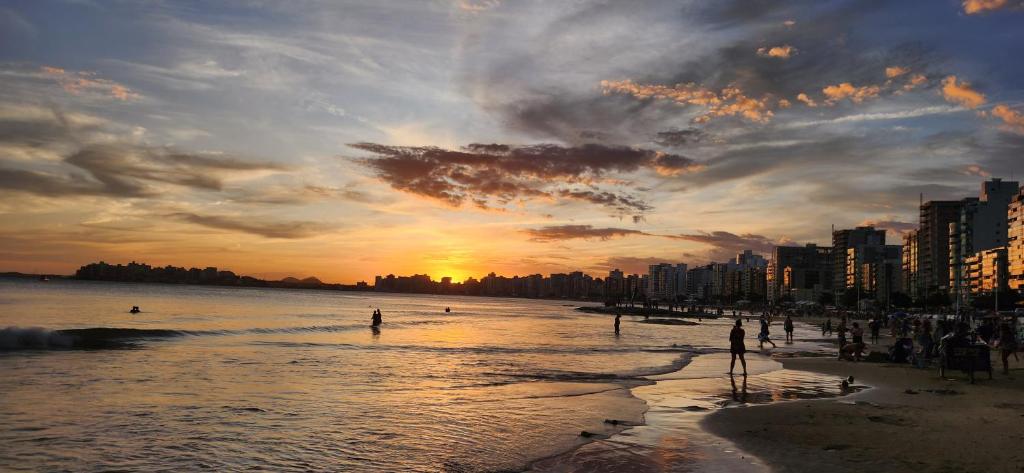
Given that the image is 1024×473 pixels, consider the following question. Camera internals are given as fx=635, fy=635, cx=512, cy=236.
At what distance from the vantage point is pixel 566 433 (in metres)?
13.8

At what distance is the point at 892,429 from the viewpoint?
13102 millimetres

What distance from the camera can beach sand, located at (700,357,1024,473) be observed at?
10461mm

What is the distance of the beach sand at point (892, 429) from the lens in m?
10.5

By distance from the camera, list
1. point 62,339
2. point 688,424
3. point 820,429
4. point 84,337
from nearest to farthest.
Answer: point 820,429
point 688,424
point 62,339
point 84,337

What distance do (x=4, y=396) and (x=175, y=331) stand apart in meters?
32.6

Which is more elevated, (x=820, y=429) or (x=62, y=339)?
(x=820, y=429)

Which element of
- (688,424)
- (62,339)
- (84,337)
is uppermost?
(688,424)

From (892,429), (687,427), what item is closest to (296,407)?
(687,427)

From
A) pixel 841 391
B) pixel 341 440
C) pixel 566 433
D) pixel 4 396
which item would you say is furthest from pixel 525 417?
pixel 4 396

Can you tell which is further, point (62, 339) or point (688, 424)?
point (62, 339)

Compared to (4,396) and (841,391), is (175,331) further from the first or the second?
(841,391)

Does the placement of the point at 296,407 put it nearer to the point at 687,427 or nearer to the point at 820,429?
the point at 687,427

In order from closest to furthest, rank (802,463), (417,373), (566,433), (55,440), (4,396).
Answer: (802,463)
(55,440)
(566,433)
(4,396)
(417,373)

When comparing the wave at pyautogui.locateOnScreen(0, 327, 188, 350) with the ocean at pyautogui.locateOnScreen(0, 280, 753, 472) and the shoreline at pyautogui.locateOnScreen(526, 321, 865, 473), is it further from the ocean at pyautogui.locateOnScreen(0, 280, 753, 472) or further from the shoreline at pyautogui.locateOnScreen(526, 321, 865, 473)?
the shoreline at pyautogui.locateOnScreen(526, 321, 865, 473)
